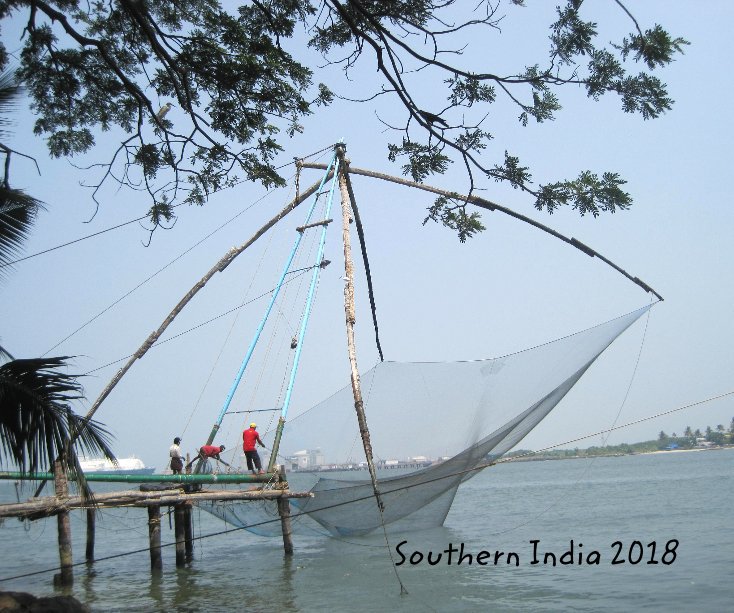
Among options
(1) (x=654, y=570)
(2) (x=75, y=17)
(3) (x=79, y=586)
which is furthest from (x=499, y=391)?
(3) (x=79, y=586)

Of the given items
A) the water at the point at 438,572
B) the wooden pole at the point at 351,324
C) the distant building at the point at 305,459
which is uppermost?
the wooden pole at the point at 351,324

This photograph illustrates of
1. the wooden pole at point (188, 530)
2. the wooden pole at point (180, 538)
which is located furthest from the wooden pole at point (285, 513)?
the wooden pole at point (180, 538)

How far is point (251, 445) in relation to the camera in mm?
9031

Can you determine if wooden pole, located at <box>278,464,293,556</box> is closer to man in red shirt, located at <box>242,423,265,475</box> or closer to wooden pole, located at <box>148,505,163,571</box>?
man in red shirt, located at <box>242,423,265,475</box>

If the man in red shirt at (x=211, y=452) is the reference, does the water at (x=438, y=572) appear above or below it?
below

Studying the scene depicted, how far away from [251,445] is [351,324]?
2417mm

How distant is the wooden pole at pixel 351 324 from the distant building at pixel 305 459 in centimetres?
186

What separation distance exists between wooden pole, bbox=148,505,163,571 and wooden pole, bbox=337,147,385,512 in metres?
3.08

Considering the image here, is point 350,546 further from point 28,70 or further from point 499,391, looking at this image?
point 28,70

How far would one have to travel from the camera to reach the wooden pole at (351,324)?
663cm

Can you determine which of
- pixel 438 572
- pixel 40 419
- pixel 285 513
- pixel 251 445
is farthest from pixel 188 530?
pixel 40 419

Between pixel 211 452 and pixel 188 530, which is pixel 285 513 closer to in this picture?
pixel 211 452

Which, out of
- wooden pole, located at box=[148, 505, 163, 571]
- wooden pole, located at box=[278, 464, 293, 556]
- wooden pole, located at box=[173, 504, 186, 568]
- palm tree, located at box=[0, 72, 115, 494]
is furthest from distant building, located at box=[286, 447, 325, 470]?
palm tree, located at box=[0, 72, 115, 494]

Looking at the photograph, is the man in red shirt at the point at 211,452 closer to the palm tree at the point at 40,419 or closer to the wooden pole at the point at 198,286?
the wooden pole at the point at 198,286
